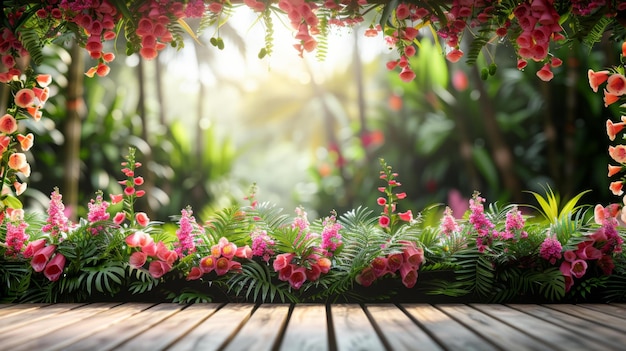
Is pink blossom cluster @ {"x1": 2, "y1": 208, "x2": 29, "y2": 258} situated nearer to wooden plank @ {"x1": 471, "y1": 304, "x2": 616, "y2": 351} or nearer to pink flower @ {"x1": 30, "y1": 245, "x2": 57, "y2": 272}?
pink flower @ {"x1": 30, "y1": 245, "x2": 57, "y2": 272}

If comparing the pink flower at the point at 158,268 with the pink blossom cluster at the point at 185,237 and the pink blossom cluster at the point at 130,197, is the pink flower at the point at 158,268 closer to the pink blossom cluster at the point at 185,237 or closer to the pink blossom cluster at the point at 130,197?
the pink blossom cluster at the point at 185,237

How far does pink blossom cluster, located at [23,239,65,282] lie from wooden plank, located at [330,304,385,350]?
129 cm

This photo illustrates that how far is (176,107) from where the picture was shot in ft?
138

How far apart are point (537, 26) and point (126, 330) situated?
1.90 meters

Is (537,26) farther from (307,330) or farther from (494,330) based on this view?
(307,330)

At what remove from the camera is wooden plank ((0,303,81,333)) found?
7.15 feet

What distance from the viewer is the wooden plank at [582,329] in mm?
1798

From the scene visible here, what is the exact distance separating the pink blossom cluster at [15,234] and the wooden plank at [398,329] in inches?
67.4

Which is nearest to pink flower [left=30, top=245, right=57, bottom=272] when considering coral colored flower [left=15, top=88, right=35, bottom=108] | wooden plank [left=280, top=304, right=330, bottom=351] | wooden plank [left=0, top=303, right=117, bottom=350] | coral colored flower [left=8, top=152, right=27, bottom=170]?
wooden plank [left=0, top=303, right=117, bottom=350]

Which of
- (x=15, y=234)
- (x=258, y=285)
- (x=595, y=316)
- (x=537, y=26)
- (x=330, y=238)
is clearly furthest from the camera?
(x=15, y=234)

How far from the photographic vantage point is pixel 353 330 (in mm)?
2000

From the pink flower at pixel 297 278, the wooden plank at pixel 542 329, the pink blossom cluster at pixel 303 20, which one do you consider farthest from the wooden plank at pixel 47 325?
the wooden plank at pixel 542 329

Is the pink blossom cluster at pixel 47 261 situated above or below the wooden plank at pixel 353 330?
above

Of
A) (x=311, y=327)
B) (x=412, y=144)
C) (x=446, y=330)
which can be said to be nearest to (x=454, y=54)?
(x=446, y=330)
